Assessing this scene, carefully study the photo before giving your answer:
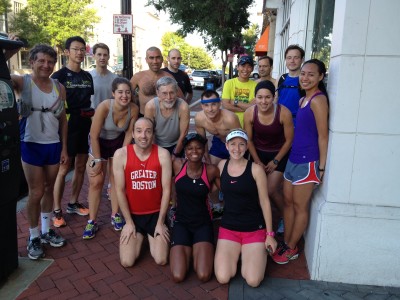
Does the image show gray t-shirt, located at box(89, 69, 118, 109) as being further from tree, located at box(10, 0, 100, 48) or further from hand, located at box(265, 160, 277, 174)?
tree, located at box(10, 0, 100, 48)

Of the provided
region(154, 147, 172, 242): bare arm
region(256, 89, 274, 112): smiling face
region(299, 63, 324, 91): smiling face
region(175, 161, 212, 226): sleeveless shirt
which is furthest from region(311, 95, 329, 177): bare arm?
region(154, 147, 172, 242): bare arm

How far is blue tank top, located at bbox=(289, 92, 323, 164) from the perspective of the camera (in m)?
3.16

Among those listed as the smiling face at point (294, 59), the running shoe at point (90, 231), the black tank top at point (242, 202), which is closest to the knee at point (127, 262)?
the running shoe at point (90, 231)

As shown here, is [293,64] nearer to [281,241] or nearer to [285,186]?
[285,186]

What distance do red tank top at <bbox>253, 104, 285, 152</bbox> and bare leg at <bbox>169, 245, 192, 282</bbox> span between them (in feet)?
4.29

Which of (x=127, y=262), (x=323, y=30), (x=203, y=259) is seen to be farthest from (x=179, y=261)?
(x=323, y=30)

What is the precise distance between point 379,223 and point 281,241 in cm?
113

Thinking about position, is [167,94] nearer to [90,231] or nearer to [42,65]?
[42,65]

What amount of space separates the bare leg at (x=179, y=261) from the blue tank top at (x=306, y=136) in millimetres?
1294

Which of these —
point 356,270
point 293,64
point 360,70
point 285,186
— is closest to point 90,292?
point 285,186

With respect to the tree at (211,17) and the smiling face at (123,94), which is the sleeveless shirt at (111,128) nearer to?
the smiling face at (123,94)

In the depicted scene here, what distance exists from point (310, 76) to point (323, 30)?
6.53 ft

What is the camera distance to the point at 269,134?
3.71 m

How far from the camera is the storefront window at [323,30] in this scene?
4282mm
